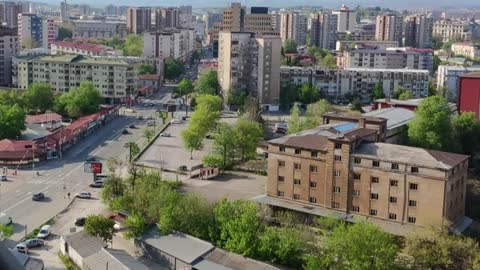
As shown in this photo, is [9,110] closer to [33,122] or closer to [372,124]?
[33,122]

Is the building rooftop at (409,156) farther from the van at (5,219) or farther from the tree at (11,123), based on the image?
the tree at (11,123)

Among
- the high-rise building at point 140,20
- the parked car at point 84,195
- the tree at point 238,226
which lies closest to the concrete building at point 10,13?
the high-rise building at point 140,20

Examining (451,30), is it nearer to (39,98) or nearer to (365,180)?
(39,98)

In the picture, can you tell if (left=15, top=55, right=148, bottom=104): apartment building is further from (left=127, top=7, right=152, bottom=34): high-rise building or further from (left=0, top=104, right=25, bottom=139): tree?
(left=127, top=7, right=152, bottom=34): high-rise building

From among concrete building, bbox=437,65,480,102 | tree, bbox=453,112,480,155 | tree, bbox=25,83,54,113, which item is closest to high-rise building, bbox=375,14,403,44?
concrete building, bbox=437,65,480,102

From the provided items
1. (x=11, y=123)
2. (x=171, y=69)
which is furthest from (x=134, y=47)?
(x=11, y=123)

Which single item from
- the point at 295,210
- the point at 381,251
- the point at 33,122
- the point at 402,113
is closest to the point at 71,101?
the point at 33,122
